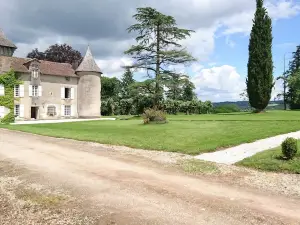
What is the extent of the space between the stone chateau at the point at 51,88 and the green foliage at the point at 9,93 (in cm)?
44

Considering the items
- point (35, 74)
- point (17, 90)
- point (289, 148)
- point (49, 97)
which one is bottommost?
point (289, 148)

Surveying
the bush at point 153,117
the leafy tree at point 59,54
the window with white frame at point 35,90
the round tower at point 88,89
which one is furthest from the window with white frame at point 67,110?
the bush at point 153,117

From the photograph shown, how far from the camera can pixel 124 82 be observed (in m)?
63.3

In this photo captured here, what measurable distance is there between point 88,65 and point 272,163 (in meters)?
35.4

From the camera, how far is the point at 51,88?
39.8 m

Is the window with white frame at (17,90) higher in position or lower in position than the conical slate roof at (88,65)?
lower

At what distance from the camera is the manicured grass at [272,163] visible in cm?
884

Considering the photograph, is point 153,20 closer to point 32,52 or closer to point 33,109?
point 33,109

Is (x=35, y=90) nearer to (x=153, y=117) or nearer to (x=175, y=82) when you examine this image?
(x=175, y=82)

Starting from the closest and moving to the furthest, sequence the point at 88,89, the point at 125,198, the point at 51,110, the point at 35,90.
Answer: the point at 125,198 < the point at 35,90 < the point at 51,110 < the point at 88,89

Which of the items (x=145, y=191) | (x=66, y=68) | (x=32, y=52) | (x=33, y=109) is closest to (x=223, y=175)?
(x=145, y=191)

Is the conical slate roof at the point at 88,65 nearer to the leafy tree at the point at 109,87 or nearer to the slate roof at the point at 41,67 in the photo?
the slate roof at the point at 41,67

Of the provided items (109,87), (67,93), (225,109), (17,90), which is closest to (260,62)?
(225,109)

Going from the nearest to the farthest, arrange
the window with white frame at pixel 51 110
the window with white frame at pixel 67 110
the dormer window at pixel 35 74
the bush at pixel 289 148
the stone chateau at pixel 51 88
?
the bush at pixel 289 148 → the stone chateau at pixel 51 88 → the dormer window at pixel 35 74 → the window with white frame at pixel 51 110 → the window with white frame at pixel 67 110
